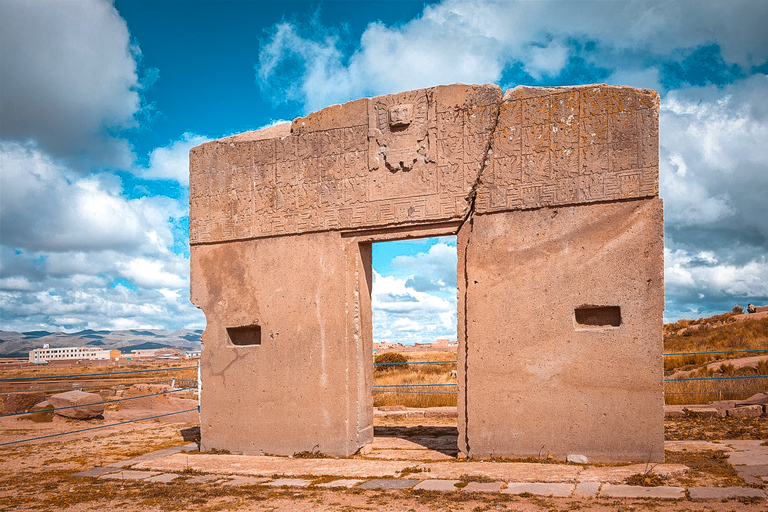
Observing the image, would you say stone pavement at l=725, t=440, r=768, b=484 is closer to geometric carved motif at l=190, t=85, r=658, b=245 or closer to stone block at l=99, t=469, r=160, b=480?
geometric carved motif at l=190, t=85, r=658, b=245

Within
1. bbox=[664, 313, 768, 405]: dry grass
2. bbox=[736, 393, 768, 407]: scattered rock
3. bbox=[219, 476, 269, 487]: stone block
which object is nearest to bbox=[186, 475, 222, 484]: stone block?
bbox=[219, 476, 269, 487]: stone block

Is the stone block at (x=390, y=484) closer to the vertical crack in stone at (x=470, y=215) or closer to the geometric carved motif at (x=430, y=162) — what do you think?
the vertical crack in stone at (x=470, y=215)

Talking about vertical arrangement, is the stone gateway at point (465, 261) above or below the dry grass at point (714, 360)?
above

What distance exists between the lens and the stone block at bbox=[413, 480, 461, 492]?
15.7 ft

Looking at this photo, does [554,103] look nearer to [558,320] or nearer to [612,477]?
[558,320]

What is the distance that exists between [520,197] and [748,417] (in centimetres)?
471

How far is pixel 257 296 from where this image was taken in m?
6.92

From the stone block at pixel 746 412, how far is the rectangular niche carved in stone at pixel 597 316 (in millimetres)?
3603

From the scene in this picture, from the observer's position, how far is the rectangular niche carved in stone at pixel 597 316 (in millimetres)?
5566

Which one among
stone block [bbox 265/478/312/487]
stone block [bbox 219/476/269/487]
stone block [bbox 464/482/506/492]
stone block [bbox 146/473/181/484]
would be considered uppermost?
stone block [bbox 464/482/506/492]

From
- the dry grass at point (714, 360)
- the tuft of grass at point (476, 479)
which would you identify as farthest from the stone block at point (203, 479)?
the dry grass at point (714, 360)

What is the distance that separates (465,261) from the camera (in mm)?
6055

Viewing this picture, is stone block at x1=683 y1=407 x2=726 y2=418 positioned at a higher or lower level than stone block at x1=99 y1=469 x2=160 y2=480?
higher

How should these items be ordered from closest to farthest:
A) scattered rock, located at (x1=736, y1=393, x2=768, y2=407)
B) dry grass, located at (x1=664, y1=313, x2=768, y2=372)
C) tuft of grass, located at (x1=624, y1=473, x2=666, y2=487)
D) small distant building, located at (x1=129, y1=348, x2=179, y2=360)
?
tuft of grass, located at (x1=624, y1=473, x2=666, y2=487) → scattered rock, located at (x1=736, y1=393, x2=768, y2=407) → dry grass, located at (x1=664, y1=313, x2=768, y2=372) → small distant building, located at (x1=129, y1=348, x2=179, y2=360)
